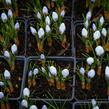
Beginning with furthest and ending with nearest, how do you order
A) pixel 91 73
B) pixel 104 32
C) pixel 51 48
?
1. pixel 51 48
2. pixel 104 32
3. pixel 91 73

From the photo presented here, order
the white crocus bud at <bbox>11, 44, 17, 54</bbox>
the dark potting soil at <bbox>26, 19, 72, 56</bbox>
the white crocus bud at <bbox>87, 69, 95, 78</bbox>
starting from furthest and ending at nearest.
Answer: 1. the dark potting soil at <bbox>26, 19, 72, 56</bbox>
2. the white crocus bud at <bbox>11, 44, 17, 54</bbox>
3. the white crocus bud at <bbox>87, 69, 95, 78</bbox>

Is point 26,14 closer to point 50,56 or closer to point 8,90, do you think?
point 50,56

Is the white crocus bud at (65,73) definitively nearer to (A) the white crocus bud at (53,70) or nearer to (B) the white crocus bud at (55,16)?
(A) the white crocus bud at (53,70)

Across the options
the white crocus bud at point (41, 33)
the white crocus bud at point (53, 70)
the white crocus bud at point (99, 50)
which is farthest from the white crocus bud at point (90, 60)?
the white crocus bud at point (41, 33)

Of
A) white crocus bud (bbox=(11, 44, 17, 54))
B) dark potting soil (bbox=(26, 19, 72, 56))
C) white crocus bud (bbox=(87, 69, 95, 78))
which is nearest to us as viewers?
white crocus bud (bbox=(87, 69, 95, 78))

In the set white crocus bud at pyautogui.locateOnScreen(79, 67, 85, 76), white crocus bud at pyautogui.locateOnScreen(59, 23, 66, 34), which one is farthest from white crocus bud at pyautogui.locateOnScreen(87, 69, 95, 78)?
white crocus bud at pyautogui.locateOnScreen(59, 23, 66, 34)

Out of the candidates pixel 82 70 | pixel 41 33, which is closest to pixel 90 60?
pixel 82 70

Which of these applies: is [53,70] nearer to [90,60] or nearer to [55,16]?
[90,60]

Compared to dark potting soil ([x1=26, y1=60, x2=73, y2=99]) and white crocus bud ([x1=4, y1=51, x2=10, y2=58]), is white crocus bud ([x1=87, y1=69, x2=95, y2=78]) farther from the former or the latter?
white crocus bud ([x1=4, y1=51, x2=10, y2=58])

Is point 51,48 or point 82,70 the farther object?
point 51,48
